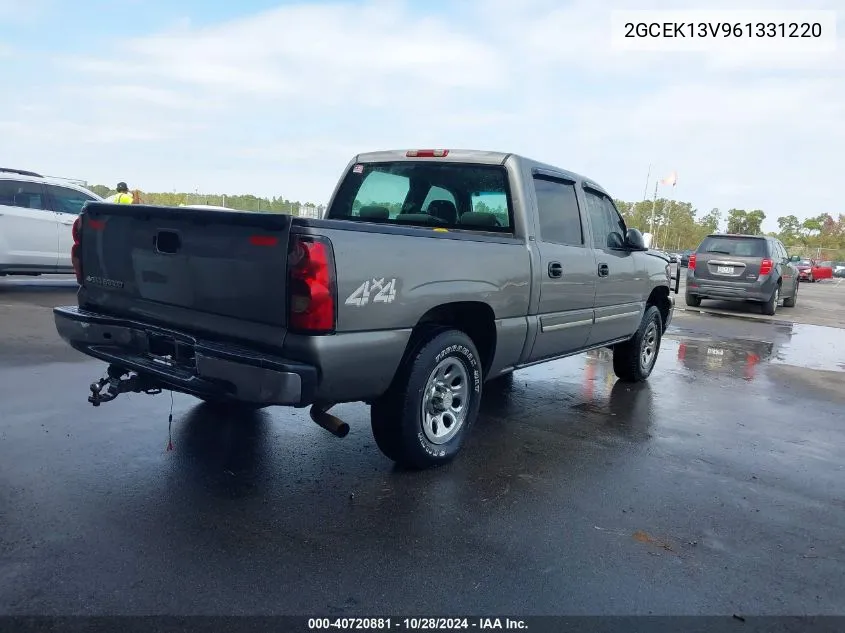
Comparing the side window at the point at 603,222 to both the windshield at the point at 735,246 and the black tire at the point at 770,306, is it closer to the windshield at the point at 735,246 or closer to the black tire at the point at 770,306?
the windshield at the point at 735,246

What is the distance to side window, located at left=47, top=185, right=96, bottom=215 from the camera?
10.7 m

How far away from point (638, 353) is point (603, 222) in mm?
1541

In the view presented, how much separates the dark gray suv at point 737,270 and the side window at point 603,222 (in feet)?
30.7

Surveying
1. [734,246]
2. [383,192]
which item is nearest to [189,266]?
[383,192]

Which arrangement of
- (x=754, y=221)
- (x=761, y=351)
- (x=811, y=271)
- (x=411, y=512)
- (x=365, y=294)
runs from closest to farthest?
(x=365, y=294) < (x=411, y=512) < (x=761, y=351) < (x=811, y=271) < (x=754, y=221)

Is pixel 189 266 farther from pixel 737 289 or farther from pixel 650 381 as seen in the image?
pixel 737 289

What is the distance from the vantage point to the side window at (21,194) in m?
10.2

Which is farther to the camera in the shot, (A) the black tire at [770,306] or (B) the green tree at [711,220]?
(B) the green tree at [711,220]

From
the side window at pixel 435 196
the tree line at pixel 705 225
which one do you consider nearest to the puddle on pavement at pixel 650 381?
the side window at pixel 435 196

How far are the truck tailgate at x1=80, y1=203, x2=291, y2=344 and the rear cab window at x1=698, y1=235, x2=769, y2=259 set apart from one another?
13.5m

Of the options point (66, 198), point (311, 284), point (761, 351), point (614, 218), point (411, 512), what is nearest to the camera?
point (311, 284)

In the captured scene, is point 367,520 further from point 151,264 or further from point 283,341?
point 151,264

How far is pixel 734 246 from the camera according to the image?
48.1 ft

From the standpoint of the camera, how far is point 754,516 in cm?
355
